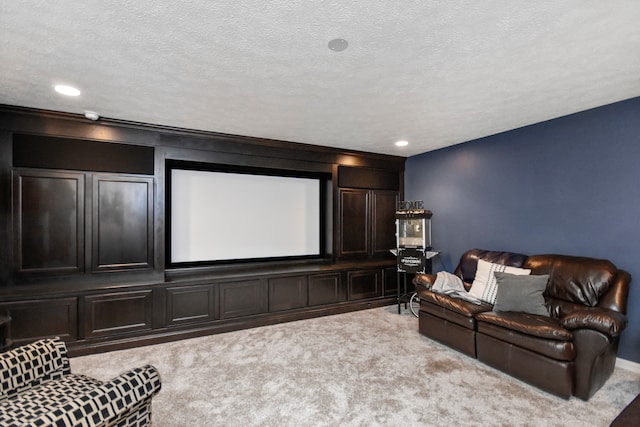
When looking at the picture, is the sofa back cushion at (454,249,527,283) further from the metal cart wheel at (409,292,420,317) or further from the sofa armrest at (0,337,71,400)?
the sofa armrest at (0,337,71,400)

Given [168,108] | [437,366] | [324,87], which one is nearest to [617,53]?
[324,87]

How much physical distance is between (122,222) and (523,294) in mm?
4318

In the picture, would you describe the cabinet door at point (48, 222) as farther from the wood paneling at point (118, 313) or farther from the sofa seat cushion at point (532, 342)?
the sofa seat cushion at point (532, 342)

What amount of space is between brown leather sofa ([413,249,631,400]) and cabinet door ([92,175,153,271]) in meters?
3.43

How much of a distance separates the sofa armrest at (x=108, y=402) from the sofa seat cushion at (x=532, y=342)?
281 centimetres

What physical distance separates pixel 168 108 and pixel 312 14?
2.09 metres

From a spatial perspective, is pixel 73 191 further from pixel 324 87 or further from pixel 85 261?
pixel 324 87

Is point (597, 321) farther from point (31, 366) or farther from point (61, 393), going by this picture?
point (31, 366)

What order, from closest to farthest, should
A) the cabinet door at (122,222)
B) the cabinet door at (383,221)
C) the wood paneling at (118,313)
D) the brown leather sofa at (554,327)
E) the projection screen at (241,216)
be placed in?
the brown leather sofa at (554,327) < the wood paneling at (118,313) < the cabinet door at (122,222) < the projection screen at (241,216) < the cabinet door at (383,221)

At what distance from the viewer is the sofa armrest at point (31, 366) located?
5.06 ft

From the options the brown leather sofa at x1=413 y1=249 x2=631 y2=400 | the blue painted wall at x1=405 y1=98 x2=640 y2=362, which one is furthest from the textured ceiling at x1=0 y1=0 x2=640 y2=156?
the brown leather sofa at x1=413 y1=249 x2=631 y2=400

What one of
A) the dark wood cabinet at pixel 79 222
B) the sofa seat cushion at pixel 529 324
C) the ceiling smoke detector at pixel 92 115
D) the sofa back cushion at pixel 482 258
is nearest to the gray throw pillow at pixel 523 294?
the sofa seat cushion at pixel 529 324

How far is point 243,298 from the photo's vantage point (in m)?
4.11

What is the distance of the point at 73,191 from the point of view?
3.41 meters
